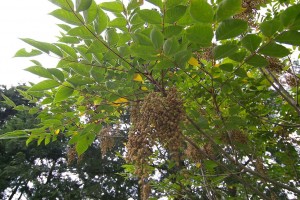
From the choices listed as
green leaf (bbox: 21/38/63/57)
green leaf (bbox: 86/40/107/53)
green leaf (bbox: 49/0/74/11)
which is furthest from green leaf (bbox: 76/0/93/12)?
green leaf (bbox: 21/38/63/57)

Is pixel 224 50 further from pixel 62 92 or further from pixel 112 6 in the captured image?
pixel 62 92

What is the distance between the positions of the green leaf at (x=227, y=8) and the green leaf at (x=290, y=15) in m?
0.19

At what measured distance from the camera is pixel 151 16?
4.51 feet

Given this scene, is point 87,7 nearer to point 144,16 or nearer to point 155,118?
point 144,16

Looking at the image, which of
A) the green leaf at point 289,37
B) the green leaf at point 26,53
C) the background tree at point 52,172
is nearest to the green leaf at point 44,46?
the green leaf at point 26,53

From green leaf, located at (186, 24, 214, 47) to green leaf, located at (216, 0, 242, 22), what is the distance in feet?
0.23

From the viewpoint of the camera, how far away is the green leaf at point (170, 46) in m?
1.34

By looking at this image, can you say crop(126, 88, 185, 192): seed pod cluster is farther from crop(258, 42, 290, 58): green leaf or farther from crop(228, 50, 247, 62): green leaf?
crop(258, 42, 290, 58): green leaf

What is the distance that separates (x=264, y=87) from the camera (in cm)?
281

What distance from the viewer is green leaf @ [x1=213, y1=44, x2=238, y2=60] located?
1351 millimetres

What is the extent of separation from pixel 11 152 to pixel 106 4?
53.2 feet

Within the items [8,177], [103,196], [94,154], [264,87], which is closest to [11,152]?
[8,177]

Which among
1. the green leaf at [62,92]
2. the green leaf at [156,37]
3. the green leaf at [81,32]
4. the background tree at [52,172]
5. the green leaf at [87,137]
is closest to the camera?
the green leaf at [156,37]

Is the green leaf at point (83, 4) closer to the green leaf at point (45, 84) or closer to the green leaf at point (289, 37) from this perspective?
the green leaf at point (45, 84)
